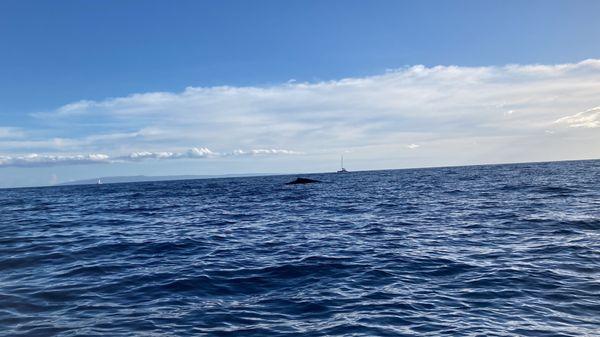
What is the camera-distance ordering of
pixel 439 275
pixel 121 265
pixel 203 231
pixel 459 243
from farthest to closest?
pixel 203 231 < pixel 459 243 < pixel 121 265 < pixel 439 275

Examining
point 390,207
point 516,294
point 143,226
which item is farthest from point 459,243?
point 143,226

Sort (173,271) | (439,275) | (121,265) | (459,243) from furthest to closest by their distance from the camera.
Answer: (459,243) → (121,265) → (173,271) → (439,275)

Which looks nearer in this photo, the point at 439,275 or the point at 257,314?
the point at 257,314

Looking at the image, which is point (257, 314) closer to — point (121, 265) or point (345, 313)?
point (345, 313)

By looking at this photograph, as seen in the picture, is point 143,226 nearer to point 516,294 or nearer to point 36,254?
point 36,254

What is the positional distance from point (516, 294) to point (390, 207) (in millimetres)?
23999

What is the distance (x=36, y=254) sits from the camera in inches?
735

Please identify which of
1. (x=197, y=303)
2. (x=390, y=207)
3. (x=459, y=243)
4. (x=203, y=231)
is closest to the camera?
(x=197, y=303)

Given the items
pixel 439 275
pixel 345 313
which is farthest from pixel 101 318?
pixel 439 275

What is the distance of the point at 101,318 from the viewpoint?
33.4 ft

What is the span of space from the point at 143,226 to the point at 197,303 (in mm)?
18117

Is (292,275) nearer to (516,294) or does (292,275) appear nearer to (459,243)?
(516,294)

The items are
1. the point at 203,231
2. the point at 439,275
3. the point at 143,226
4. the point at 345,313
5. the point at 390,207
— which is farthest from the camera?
the point at 390,207

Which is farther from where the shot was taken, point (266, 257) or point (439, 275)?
point (266, 257)
